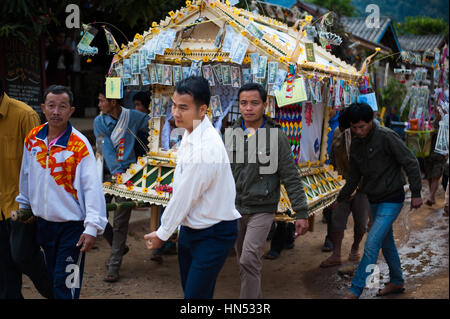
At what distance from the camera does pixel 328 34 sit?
18.6 feet

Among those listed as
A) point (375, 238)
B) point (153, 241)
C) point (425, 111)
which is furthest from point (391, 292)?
point (425, 111)

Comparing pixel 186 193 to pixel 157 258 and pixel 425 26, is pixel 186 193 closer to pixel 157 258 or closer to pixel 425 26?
pixel 157 258

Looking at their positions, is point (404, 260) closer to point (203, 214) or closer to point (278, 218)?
point (278, 218)

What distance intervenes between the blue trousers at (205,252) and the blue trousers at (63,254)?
85 cm

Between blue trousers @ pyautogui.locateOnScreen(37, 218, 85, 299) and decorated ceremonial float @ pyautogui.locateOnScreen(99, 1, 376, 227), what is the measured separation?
193cm

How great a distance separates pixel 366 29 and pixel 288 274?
14874 millimetres

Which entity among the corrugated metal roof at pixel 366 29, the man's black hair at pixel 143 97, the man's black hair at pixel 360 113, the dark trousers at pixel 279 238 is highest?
the corrugated metal roof at pixel 366 29

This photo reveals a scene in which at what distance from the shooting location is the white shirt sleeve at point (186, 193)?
2756 millimetres

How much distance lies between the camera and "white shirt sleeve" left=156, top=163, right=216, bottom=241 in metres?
2.76

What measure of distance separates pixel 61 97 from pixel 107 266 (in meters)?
3.04

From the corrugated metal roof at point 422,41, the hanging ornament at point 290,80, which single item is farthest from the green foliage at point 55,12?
the corrugated metal roof at point 422,41

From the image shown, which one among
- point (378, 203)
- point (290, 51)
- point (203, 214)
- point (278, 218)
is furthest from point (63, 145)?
point (378, 203)

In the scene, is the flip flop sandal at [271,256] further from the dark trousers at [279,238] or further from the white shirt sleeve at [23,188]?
the white shirt sleeve at [23,188]

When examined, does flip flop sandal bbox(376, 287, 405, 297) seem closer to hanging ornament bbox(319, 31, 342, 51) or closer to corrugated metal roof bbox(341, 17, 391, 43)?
hanging ornament bbox(319, 31, 342, 51)
